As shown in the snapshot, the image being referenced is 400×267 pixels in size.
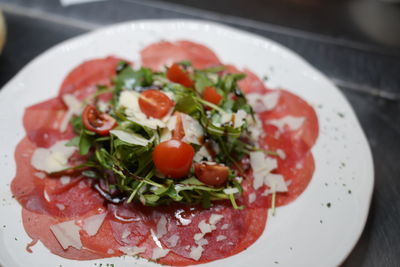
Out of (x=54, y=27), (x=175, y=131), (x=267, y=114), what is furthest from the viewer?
(x=54, y=27)

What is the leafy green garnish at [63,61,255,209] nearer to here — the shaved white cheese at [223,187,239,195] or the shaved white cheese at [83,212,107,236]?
the shaved white cheese at [223,187,239,195]

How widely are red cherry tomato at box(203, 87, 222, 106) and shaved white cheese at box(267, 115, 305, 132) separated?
279 mm

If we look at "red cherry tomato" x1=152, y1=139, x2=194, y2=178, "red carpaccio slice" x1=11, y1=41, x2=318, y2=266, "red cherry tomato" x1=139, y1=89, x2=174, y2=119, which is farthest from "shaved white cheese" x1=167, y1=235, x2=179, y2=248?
"red cherry tomato" x1=139, y1=89, x2=174, y2=119

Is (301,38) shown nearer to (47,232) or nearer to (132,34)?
(132,34)

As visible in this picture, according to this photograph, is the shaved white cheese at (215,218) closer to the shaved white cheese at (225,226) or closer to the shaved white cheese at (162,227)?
the shaved white cheese at (225,226)

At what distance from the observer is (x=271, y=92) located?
2064 millimetres

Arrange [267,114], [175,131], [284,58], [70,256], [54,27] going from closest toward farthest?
[70,256], [175,131], [267,114], [284,58], [54,27]

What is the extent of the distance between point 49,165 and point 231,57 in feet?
3.43

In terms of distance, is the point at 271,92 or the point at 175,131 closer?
the point at 175,131

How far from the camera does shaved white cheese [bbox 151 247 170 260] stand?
1.52 meters

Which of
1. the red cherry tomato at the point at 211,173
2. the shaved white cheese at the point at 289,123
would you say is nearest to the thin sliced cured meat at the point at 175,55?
the shaved white cheese at the point at 289,123

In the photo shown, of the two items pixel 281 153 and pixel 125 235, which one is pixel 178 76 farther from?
pixel 125 235

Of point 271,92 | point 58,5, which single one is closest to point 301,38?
point 271,92

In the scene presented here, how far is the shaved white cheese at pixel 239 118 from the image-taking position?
1.74 meters
